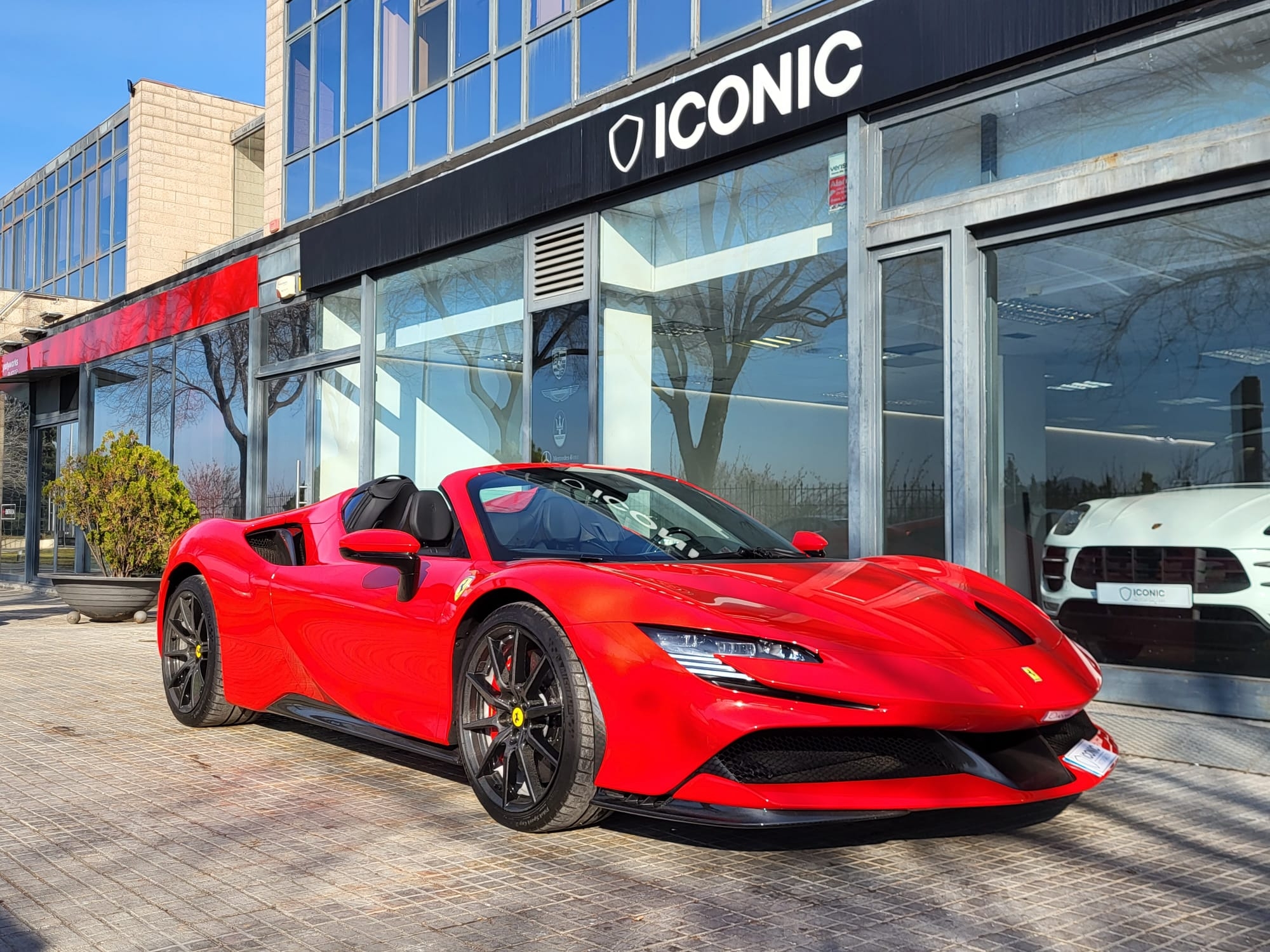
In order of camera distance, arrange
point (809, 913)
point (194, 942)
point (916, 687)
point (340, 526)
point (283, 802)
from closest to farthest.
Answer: point (194, 942), point (809, 913), point (916, 687), point (283, 802), point (340, 526)

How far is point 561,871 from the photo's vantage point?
3367 mm

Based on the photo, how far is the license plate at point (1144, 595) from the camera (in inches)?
226

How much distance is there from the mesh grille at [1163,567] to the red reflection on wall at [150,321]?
36.7 feet

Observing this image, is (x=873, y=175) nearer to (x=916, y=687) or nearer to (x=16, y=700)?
(x=916, y=687)

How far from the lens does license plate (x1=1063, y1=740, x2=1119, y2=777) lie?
11.3 feet

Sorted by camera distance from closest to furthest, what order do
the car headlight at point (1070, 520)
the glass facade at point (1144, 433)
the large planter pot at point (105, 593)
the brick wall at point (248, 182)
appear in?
the glass facade at point (1144, 433), the car headlight at point (1070, 520), the large planter pot at point (105, 593), the brick wall at point (248, 182)

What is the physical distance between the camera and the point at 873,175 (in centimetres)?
741

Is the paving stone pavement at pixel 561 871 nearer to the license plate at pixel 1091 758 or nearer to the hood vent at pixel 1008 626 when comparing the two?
the license plate at pixel 1091 758

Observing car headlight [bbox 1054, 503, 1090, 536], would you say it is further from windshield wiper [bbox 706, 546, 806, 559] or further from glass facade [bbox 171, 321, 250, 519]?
glass facade [bbox 171, 321, 250, 519]

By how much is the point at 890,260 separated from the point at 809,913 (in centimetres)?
509

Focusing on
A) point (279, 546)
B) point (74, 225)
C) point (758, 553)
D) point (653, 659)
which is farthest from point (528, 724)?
point (74, 225)

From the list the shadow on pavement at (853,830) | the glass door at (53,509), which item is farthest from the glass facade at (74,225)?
the shadow on pavement at (853,830)

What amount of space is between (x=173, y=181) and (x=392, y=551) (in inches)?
724

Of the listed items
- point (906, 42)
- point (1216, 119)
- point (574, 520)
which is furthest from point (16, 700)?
point (1216, 119)
